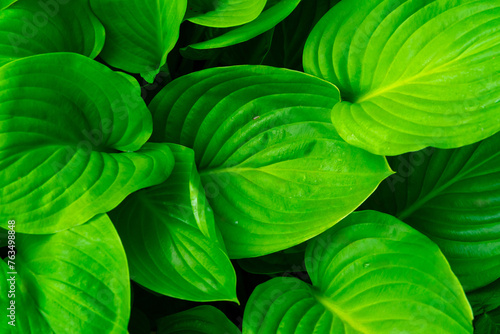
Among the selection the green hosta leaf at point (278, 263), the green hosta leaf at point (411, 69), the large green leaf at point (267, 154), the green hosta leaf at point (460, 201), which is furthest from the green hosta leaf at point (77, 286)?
the green hosta leaf at point (460, 201)

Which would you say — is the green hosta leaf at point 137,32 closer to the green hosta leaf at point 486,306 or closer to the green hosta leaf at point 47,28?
the green hosta leaf at point 47,28

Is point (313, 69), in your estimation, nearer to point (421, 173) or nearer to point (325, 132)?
point (325, 132)

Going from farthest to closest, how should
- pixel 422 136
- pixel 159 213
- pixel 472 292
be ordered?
pixel 472 292 → pixel 159 213 → pixel 422 136

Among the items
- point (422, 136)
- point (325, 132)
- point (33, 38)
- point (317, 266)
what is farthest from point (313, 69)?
point (33, 38)

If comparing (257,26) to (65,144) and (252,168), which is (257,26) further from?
(65,144)

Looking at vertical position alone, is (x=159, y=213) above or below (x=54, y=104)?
below

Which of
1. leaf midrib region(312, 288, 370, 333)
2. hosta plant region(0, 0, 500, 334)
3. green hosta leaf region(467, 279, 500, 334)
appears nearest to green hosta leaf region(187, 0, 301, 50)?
hosta plant region(0, 0, 500, 334)
